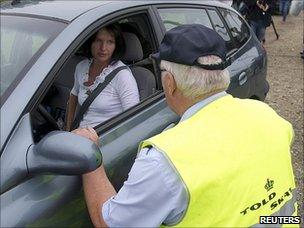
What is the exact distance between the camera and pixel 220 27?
3564 mm

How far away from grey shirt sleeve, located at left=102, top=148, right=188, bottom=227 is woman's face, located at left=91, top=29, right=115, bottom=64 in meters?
1.49

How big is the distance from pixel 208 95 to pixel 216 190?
0.38 metres

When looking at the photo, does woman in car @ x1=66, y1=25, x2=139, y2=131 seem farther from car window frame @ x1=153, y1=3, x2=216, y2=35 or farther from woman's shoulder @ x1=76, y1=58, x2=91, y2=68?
car window frame @ x1=153, y1=3, x2=216, y2=35

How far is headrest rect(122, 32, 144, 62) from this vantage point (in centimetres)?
303

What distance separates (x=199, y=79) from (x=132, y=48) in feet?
5.01

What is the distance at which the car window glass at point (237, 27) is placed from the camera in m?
3.70

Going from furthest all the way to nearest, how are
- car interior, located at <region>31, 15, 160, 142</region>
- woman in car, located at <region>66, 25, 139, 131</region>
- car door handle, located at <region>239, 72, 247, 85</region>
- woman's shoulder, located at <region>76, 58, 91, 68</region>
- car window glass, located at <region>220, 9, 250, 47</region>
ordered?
car window glass, located at <region>220, 9, 250, 47</region>
car door handle, located at <region>239, 72, 247, 85</region>
woman's shoulder, located at <region>76, 58, 91, 68</region>
car interior, located at <region>31, 15, 160, 142</region>
woman in car, located at <region>66, 25, 139, 131</region>

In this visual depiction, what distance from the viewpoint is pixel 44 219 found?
1.60 metres

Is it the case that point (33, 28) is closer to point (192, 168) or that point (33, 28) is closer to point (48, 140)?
point (48, 140)

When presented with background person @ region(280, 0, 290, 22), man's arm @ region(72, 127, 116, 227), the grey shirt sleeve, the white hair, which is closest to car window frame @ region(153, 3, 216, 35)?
the white hair

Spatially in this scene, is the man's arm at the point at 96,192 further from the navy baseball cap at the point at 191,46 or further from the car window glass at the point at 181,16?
the car window glass at the point at 181,16

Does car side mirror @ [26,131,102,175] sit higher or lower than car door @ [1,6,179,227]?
higher

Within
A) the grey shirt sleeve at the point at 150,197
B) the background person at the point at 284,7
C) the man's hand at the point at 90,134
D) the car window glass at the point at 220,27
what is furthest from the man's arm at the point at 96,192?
the background person at the point at 284,7

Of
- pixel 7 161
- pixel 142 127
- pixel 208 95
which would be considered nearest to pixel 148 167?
pixel 208 95
